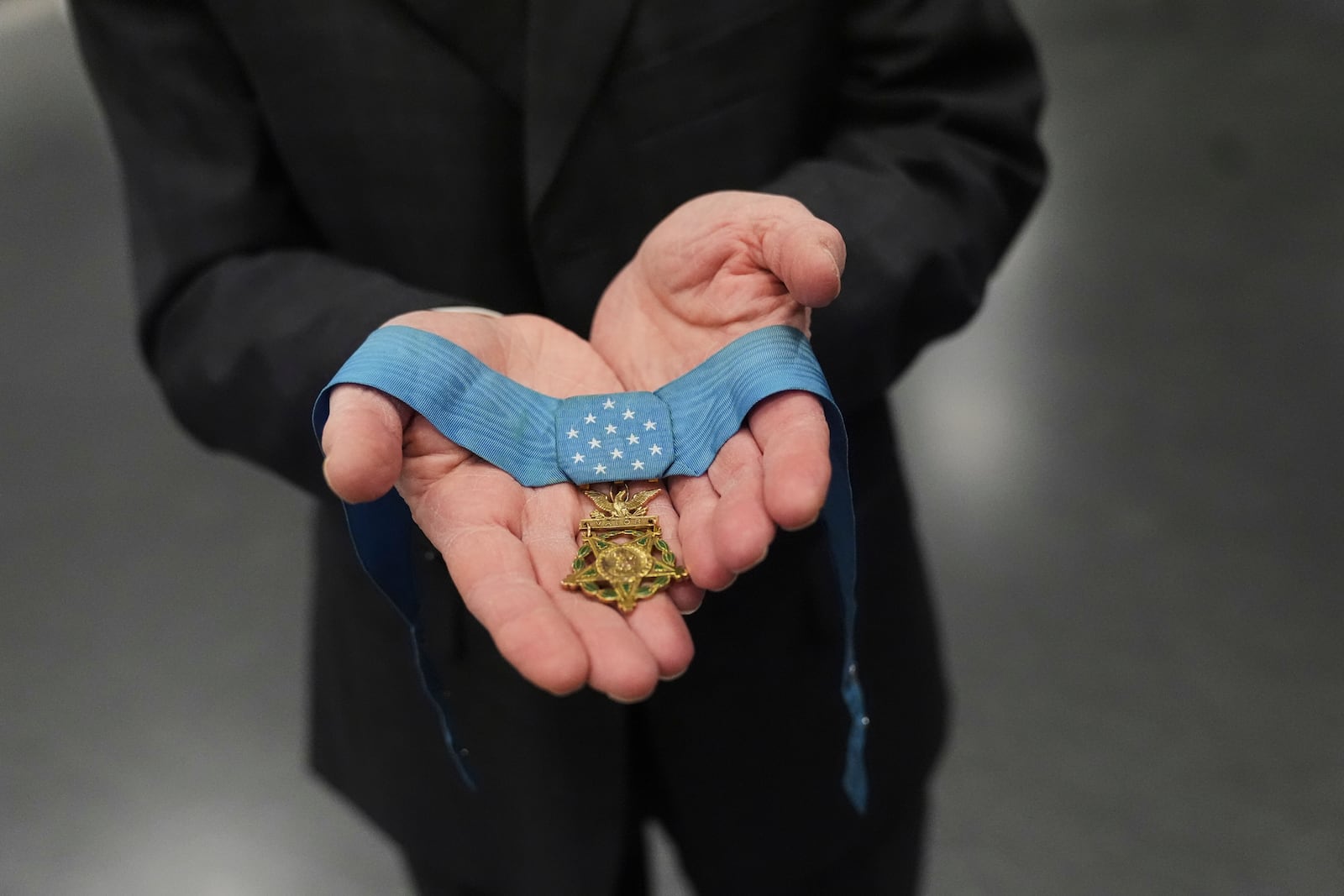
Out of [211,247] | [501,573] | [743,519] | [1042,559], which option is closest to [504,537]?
[501,573]

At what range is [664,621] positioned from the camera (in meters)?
0.56

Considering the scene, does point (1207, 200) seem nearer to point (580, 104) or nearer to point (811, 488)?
point (580, 104)

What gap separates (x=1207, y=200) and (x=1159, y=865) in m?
1.57

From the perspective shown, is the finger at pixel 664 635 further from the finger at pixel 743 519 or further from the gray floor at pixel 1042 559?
the gray floor at pixel 1042 559

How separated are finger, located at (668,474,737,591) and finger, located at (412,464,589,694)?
0.08 metres

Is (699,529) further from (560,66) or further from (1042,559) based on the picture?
(1042,559)

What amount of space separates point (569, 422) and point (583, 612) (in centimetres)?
15

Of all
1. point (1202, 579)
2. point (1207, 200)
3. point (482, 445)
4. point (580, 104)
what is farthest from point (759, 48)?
point (1207, 200)

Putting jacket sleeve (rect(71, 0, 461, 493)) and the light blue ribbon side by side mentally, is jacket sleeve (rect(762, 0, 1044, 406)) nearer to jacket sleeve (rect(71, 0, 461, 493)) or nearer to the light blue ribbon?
the light blue ribbon

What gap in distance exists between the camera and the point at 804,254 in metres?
0.56

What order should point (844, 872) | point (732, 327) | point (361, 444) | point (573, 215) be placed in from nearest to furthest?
point (361, 444), point (732, 327), point (573, 215), point (844, 872)

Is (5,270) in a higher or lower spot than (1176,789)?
higher

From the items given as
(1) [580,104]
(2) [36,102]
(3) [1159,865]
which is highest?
(1) [580,104]

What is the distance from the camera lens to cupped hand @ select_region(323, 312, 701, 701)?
527 millimetres
